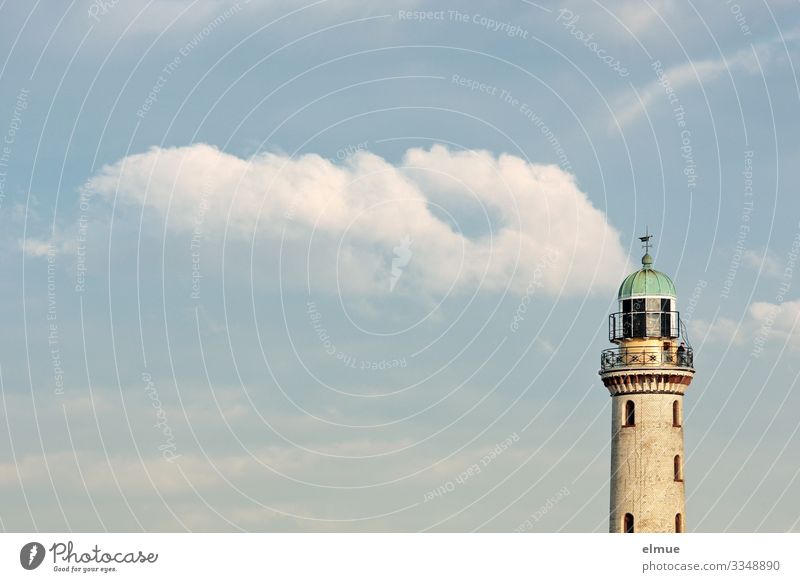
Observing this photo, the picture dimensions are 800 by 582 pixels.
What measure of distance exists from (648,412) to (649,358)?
127 inches

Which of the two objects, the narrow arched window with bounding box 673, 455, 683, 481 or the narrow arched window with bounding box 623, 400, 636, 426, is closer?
the narrow arched window with bounding box 673, 455, 683, 481

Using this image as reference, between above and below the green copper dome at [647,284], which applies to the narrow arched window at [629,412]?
below

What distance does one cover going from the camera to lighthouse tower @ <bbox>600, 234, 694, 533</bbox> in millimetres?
104312

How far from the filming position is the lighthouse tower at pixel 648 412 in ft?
342

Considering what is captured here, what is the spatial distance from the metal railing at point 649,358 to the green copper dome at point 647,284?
11.9 feet
